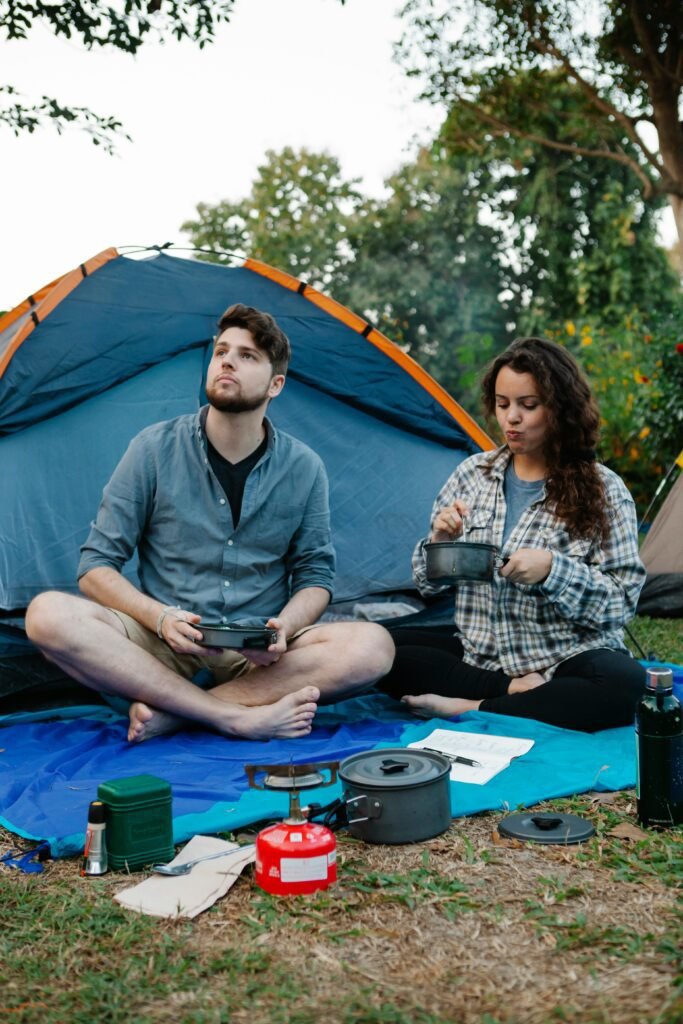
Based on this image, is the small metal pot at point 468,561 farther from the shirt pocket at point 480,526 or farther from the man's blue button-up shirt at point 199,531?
the man's blue button-up shirt at point 199,531

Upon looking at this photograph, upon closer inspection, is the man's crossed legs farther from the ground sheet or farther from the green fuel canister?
the green fuel canister

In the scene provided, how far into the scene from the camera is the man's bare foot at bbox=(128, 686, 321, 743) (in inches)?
106

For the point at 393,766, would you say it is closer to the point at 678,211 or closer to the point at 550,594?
the point at 550,594

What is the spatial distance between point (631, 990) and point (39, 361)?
9.24 feet

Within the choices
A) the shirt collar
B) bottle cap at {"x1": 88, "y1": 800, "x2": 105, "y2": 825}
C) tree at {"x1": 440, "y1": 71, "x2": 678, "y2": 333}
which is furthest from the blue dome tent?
tree at {"x1": 440, "y1": 71, "x2": 678, "y2": 333}

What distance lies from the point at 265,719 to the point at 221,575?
0.48m

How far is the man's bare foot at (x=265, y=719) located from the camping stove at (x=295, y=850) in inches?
37.4

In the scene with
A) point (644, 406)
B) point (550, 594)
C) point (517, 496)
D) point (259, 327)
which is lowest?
point (550, 594)

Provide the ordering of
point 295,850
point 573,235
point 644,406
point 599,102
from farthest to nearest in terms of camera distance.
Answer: point 573,235 → point 599,102 → point 644,406 → point 295,850

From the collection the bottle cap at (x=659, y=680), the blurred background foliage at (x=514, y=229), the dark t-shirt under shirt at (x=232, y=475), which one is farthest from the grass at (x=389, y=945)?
the blurred background foliage at (x=514, y=229)

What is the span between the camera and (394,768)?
196 centimetres

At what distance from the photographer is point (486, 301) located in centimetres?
1836

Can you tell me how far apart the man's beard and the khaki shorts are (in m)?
0.67

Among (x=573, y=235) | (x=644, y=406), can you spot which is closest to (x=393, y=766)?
(x=644, y=406)
